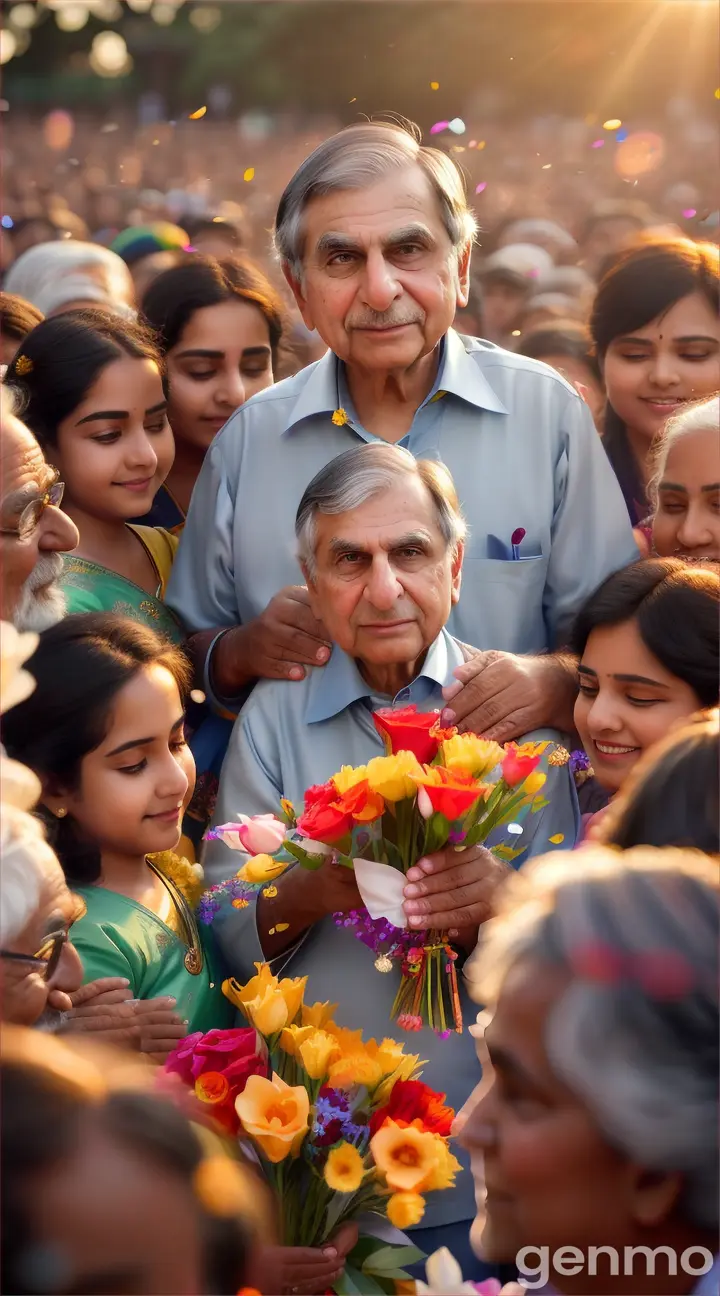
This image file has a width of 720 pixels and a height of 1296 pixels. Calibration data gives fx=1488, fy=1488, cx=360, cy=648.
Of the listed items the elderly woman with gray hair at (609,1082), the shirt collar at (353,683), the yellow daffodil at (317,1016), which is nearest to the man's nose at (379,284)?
the shirt collar at (353,683)

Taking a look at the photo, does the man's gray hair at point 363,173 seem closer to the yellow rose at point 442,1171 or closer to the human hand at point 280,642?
the human hand at point 280,642

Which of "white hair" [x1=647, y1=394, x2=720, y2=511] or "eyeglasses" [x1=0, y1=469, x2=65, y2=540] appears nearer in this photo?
"eyeglasses" [x1=0, y1=469, x2=65, y2=540]

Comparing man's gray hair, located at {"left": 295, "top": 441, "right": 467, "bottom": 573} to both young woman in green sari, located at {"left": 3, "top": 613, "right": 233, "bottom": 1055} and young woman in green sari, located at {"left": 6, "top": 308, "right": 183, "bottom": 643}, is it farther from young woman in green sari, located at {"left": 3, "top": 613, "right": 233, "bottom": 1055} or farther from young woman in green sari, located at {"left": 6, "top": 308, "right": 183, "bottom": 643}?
young woman in green sari, located at {"left": 6, "top": 308, "right": 183, "bottom": 643}

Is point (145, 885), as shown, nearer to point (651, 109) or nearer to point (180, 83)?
point (651, 109)

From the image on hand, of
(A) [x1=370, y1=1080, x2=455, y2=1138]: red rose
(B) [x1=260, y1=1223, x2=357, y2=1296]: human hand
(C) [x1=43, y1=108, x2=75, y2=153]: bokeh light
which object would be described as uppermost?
(C) [x1=43, y1=108, x2=75, y2=153]: bokeh light

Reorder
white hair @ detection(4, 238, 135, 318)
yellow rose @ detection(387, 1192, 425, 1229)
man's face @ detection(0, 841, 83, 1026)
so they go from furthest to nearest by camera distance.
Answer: white hair @ detection(4, 238, 135, 318), yellow rose @ detection(387, 1192, 425, 1229), man's face @ detection(0, 841, 83, 1026)

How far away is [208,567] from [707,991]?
2567 millimetres

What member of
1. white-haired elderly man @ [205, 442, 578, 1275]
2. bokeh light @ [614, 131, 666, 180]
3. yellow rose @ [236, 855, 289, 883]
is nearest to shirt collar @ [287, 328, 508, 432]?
white-haired elderly man @ [205, 442, 578, 1275]

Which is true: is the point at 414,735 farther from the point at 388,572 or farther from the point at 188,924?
the point at 188,924

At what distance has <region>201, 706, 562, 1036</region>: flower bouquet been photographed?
265cm

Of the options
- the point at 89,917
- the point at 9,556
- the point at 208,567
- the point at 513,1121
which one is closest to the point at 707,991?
the point at 513,1121

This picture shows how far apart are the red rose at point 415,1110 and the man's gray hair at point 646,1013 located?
110cm

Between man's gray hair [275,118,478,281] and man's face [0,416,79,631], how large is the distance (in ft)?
2.78

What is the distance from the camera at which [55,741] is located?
3021 mm
